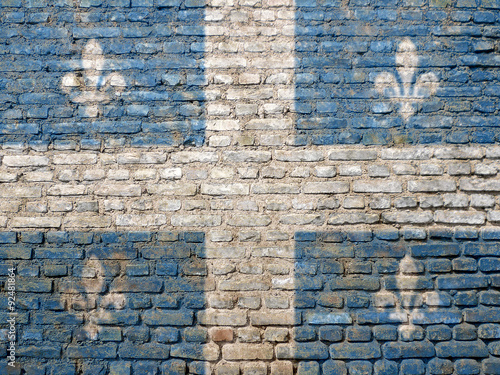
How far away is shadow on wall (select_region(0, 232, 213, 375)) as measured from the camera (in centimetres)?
195

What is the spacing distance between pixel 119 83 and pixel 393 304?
1.94m

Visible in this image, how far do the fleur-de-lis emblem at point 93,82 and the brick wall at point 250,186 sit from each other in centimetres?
1

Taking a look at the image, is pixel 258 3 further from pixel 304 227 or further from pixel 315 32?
pixel 304 227

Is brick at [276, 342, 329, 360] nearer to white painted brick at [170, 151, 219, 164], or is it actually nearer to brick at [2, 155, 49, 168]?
white painted brick at [170, 151, 219, 164]

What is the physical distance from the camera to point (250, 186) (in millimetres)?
2020

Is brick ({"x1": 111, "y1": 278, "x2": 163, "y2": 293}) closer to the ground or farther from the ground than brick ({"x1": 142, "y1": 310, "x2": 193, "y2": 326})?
farther from the ground

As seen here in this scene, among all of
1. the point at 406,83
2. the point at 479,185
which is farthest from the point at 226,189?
the point at 479,185

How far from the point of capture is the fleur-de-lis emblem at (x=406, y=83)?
206 centimetres

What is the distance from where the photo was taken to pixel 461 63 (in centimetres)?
208

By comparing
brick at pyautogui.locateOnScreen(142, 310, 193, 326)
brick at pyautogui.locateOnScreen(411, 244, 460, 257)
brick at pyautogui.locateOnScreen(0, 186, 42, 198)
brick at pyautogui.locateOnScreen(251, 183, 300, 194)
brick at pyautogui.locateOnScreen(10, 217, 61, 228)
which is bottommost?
brick at pyautogui.locateOnScreen(142, 310, 193, 326)

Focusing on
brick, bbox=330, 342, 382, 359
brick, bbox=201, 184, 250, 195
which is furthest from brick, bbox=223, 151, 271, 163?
brick, bbox=330, 342, 382, 359

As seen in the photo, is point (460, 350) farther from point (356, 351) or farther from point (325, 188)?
point (325, 188)

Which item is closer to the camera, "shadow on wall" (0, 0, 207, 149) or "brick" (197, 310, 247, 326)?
"brick" (197, 310, 247, 326)

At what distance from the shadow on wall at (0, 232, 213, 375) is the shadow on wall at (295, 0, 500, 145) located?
102 cm
